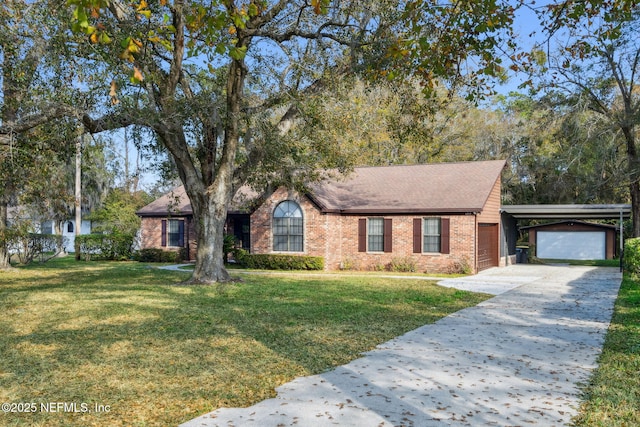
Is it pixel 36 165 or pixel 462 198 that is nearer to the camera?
pixel 36 165

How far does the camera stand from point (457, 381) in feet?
20.2

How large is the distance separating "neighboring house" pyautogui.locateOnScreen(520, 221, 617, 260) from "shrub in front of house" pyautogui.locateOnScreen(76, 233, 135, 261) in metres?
24.5

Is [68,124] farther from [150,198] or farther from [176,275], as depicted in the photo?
[150,198]

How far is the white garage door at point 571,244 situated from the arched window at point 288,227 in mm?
18937

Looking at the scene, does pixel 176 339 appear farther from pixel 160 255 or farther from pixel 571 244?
pixel 571 244

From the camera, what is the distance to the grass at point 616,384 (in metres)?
5.04

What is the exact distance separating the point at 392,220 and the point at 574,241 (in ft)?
56.9

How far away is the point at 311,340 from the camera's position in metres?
8.45

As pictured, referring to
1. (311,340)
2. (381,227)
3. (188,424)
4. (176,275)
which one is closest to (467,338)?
(311,340)

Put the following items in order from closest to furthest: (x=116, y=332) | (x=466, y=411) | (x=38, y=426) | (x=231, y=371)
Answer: (x=38, y=426)
(x=466, y=411)
(x=231, y=371)
(x=116, y=332)

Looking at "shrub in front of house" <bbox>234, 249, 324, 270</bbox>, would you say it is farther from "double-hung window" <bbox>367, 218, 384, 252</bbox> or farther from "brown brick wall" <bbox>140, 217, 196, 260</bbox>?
"brown brick wall" <bbox>140, 217, 196, 260</bbox>

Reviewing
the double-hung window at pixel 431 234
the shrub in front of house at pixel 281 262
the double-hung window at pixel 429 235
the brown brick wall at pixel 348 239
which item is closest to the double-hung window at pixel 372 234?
the brown brick wall at pixel 348 239

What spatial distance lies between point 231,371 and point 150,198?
1644 inches

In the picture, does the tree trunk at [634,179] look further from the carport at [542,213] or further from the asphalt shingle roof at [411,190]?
the asphalt shingle roof at [411,190]
